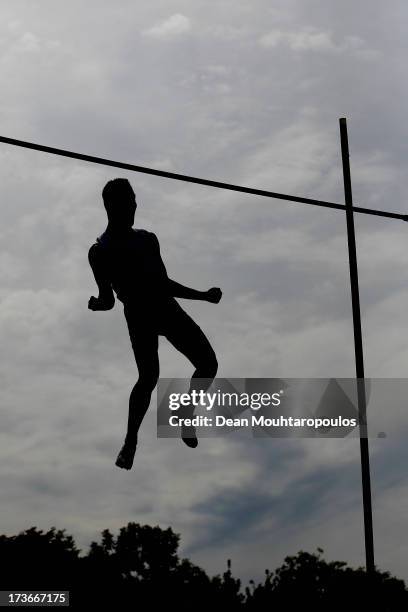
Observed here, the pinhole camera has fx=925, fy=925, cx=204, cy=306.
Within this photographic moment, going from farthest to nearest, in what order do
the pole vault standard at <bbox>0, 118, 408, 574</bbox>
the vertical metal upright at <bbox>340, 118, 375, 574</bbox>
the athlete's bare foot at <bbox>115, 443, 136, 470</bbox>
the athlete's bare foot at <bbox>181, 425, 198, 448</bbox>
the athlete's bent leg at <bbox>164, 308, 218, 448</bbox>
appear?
1. the vertical metal upright at <bbox>340, 118, 375, 574</bbox>
2. the pole vault standard at <bbox>0, 118, 408, 574</bbox>
3. the athlete's bare foot at <bbox>181, 425, 198, 448</bbox>
4. the athlete's bent leg at <bbox>164, 308, 218, 448</bbox>
5. the athlete's bare foot at <bbox>115, 443, 136, 470</bbox>

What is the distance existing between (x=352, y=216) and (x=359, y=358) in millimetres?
2299

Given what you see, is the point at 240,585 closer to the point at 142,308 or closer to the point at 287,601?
the point at 287,601

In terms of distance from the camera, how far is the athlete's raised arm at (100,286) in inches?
410

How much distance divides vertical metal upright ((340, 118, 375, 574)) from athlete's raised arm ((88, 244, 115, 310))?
4.68 meters

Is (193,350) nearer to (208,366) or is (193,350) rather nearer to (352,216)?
(208,366)

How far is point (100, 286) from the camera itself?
414 inches

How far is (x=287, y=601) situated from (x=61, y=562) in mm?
27747

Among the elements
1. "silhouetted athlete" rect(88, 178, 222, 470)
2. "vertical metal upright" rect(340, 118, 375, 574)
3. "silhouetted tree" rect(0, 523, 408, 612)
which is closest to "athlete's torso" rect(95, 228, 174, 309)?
"silhouetted athlete" rect(88, 178, 222, 470)

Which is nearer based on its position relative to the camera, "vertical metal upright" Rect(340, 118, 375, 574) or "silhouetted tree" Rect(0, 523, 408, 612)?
"vertical metal upright" Rect(340, 118, 375, 574)

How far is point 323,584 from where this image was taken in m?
95.4

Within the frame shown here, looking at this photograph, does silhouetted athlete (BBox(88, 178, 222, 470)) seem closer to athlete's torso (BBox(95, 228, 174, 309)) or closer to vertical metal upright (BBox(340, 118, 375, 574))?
athlete's torso (BBox(95, 228, 174, 309))

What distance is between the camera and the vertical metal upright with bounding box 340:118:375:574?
13.0 metres

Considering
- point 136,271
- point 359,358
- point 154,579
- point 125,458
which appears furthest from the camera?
point 154,579

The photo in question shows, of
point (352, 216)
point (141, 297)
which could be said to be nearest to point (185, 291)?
point (141, 297)
